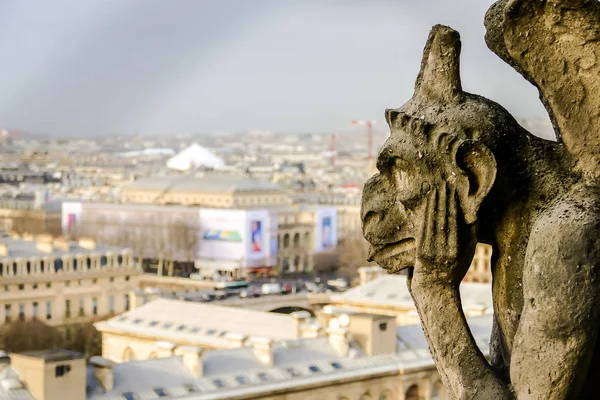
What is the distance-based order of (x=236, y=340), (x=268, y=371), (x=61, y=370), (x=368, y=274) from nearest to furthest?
(x=61, y=370), (x=268, y=371), (x=236, y=340), (x=368, y=274)

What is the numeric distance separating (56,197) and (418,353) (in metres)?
77.6

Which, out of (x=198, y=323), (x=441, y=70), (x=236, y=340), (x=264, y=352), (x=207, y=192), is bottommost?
(x=198, y=323)

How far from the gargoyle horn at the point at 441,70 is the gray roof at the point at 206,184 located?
90764mm

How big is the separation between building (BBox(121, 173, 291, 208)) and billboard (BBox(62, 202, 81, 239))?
16.4ft

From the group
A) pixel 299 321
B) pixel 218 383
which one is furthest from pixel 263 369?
pixel 299 321

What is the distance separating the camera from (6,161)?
170375 millimetres

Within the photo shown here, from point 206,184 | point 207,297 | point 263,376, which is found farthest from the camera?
point 206,184

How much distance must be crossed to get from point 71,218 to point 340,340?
2645 inches

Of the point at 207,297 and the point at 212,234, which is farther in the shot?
the point at 212,234

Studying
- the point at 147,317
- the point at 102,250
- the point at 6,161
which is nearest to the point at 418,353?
the point at 147,317

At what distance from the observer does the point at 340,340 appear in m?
29.3

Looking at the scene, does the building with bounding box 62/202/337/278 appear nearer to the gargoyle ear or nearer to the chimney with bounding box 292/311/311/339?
the chimney with bounding box 292/311/311/339

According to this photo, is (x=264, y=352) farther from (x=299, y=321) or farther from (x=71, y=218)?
(x=71, y=218)

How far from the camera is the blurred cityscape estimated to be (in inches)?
1032
